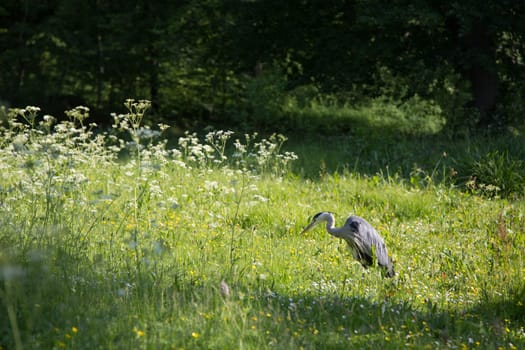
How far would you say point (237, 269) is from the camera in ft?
15.7

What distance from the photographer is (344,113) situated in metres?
18.4

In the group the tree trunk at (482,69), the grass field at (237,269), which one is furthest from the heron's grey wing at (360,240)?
the tree trunk at (482,69)

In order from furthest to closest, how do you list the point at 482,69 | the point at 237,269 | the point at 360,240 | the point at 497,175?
the point at 482,69 → the point at 497,175 → the point at 360,240 → the point at 237,269

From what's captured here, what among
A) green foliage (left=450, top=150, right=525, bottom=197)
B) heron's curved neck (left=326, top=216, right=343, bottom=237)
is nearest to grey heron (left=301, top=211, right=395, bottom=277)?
heron's curved neck (left=326, top=216, right=343, bottom=237)

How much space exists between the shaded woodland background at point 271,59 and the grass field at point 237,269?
6.18 m

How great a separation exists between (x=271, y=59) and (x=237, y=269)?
36.8ft

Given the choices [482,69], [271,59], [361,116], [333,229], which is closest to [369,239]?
[333,229]

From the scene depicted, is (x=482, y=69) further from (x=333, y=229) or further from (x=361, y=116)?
(x=333, y=229)

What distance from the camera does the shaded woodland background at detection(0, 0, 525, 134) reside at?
13.6 meters

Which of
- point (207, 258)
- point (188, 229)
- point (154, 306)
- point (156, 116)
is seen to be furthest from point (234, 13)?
point (154, 306)

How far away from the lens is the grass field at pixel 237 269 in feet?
12.0

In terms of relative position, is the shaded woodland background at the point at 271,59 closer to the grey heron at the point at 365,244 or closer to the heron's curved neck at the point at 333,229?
the heron's curved neck at the point at 333,229

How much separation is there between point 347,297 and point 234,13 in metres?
12.2

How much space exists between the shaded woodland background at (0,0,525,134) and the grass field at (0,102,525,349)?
20.3ft
